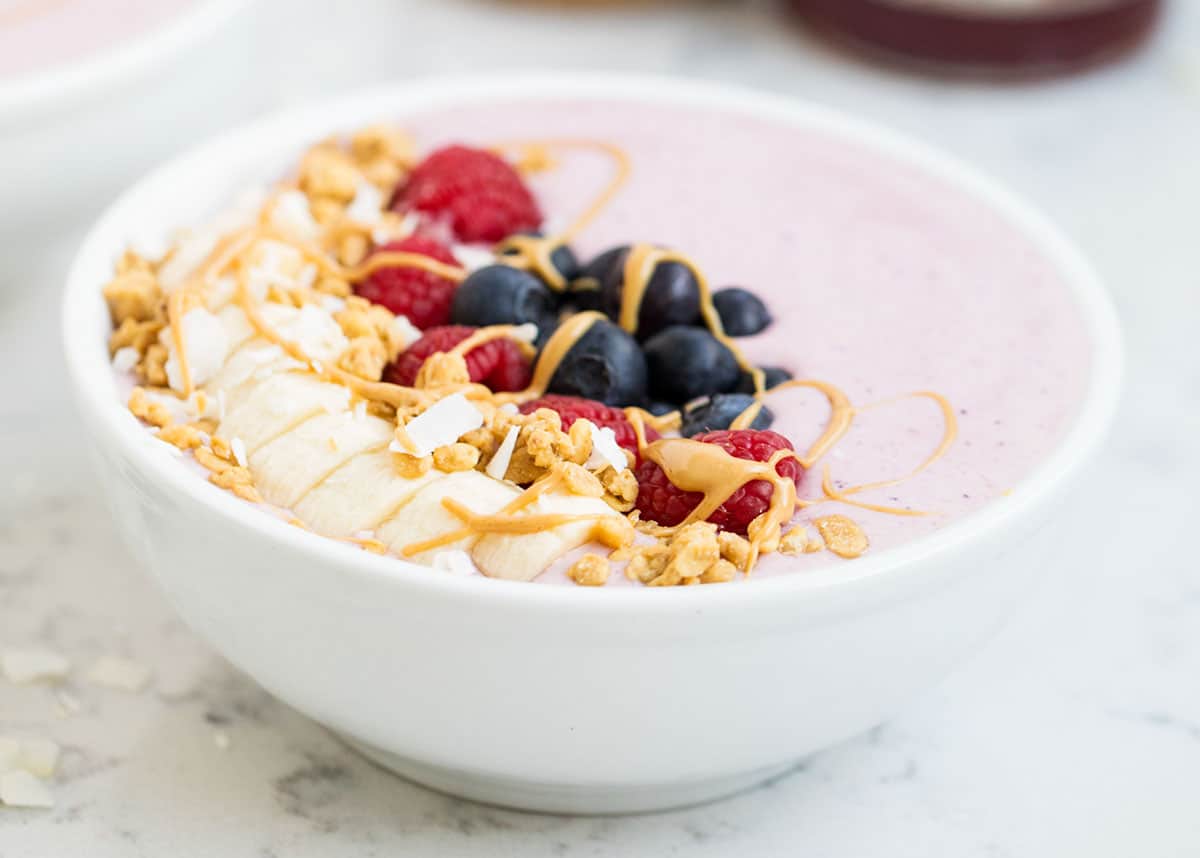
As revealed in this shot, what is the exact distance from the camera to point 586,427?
1.16m

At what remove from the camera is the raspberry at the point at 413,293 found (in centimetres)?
138

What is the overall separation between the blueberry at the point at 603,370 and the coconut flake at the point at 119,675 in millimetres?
452

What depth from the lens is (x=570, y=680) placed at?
3.40ft

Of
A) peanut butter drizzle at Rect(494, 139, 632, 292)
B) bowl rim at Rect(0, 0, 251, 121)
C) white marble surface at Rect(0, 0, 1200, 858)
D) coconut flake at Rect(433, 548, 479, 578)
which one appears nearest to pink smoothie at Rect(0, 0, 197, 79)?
bowl rim at Rect(0, 0, 251, 121)

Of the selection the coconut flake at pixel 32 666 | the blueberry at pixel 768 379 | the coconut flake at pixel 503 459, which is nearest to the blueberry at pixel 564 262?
→ the blueberry at pixel 768 379

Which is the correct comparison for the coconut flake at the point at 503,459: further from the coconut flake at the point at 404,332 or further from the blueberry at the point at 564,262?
the blueberry at the point at 564,262

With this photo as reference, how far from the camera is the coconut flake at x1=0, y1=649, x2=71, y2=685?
4.47 feet

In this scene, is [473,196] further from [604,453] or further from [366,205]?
[604,453]

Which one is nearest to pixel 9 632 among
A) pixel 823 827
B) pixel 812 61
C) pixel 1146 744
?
pixel 823 827

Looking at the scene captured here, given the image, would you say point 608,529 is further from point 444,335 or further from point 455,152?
point 455,152

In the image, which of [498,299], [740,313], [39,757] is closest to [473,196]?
[498,299]

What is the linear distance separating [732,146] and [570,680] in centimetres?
79

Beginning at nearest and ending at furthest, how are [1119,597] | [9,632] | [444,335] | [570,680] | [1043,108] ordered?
1. [570,680]
2. [444,335]
3. [9,632]
4. [1119,597]
5. [1043,108]

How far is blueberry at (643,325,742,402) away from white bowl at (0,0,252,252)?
29.1 inches
